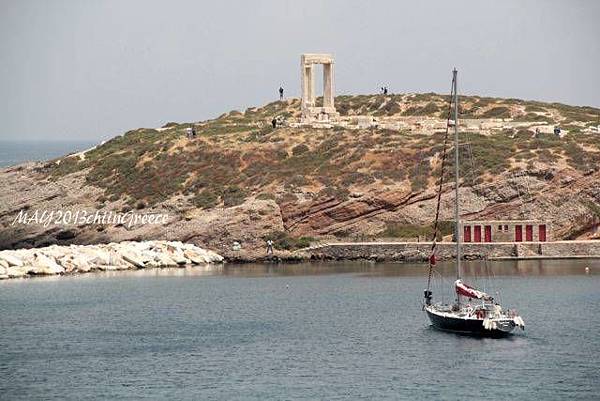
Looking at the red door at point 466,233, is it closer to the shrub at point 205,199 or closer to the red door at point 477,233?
the red door at point 477,233

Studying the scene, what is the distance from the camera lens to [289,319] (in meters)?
80.4

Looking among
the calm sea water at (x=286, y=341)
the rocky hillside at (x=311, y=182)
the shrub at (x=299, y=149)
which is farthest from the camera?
the shrub at (x=299, y=149)

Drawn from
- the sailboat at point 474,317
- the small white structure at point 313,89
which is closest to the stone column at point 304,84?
the small white structure at point 313,89

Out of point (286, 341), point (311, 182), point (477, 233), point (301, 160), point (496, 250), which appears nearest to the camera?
point (286, 341)

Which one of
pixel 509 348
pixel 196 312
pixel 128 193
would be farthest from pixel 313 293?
pixel 128 193

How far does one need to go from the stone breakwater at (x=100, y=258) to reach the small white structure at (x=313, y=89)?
32.1 metres

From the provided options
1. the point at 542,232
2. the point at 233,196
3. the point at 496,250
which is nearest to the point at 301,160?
the point at 233,196

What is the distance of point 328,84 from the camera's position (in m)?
150

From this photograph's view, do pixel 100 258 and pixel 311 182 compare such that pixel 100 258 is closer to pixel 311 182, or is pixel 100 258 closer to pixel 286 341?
pixel 311 182

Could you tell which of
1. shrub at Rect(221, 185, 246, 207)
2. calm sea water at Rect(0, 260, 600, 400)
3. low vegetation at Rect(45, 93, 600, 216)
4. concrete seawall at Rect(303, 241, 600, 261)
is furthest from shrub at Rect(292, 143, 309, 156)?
calm sea water at Rect(0, 260, 600, 400)

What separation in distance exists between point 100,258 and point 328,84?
143 ft

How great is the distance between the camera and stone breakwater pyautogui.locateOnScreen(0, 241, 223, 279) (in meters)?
109

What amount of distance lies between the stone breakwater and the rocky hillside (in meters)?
3.88

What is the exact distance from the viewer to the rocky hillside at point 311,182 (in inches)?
4688
